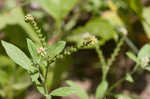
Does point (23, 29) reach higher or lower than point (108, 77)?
higher

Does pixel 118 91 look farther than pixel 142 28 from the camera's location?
No

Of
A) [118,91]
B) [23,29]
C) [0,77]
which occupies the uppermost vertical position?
[23,29]

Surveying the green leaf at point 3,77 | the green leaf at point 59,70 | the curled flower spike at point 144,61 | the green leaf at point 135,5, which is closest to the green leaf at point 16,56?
the curled flower spike at point 144,61

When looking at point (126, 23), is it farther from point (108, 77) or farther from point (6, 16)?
point (6, 16)

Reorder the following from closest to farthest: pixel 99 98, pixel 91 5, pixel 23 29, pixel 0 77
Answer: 1. pixel 99 98
2. pixel 0 77
3. pixel 23 29
4. pixel 91 5

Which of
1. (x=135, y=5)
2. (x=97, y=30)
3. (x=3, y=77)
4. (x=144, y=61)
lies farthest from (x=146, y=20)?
(x=3, y=77)

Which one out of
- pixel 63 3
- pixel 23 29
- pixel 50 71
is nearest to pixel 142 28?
pixel 63 3

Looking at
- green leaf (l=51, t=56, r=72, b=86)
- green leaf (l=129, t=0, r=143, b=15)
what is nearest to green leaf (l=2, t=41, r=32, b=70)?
green leaf (l=51, t=56, r=72, b=86)

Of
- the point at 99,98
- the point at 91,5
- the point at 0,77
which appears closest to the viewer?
the point at 99,98
